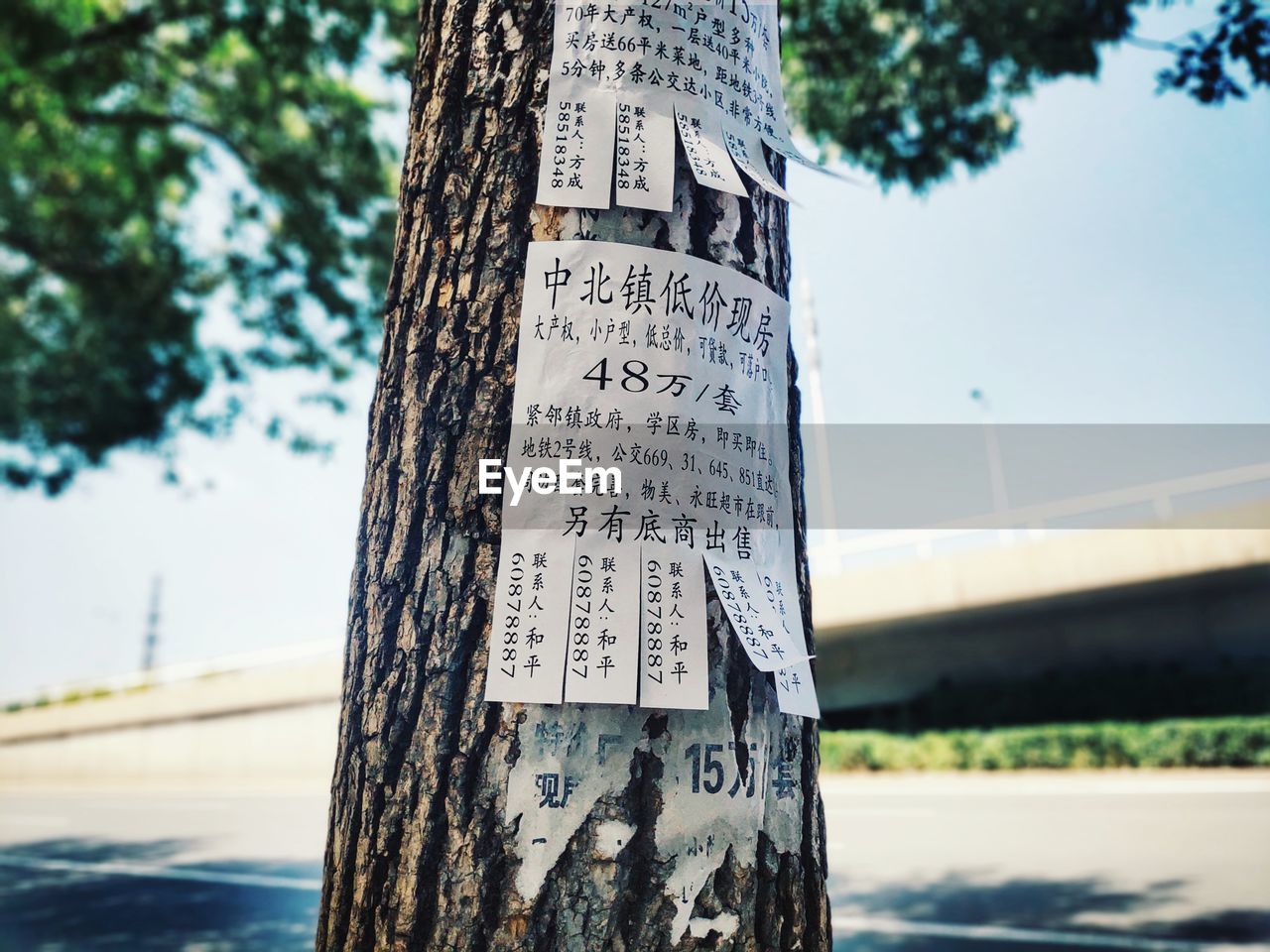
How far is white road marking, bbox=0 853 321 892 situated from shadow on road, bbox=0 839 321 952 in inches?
3.5

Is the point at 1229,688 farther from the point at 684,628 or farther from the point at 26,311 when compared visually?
the point at 26,311

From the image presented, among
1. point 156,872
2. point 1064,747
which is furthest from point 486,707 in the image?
point 1064,747

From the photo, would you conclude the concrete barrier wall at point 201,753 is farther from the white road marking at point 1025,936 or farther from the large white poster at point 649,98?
the large white poster at point 649,98

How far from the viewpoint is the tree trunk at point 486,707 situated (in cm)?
97

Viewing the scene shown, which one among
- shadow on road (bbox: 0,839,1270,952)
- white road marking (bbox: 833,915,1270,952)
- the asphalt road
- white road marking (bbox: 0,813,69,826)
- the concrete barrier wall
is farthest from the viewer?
the concrete barrier wall

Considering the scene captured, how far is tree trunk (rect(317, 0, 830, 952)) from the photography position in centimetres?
97

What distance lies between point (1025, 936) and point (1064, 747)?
→ 375 inches

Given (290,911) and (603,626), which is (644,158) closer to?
(603,626)

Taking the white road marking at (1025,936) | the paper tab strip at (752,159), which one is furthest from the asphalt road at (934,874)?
the paper tab strip at (752,159)

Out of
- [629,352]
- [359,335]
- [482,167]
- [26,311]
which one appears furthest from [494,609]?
[26,311]

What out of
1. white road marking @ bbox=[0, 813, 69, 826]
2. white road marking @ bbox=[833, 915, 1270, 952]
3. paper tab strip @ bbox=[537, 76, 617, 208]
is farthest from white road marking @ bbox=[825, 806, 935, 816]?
white road marking @ bbox=[0, 813, 69, 826]

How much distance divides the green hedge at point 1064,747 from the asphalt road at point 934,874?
0.74m

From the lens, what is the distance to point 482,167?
118 cm

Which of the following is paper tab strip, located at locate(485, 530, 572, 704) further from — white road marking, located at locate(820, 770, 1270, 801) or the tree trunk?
white road marking, located at locate(820, 770, 1270, 801)
